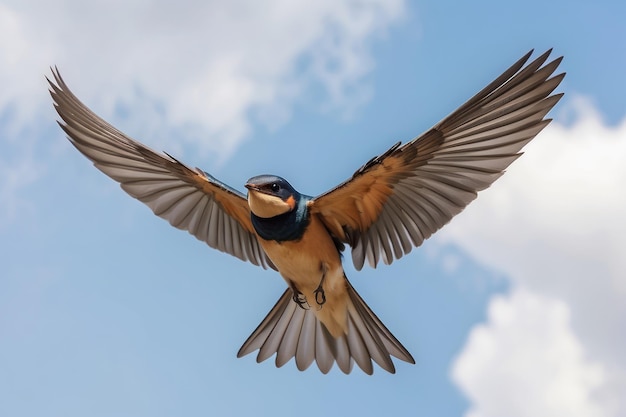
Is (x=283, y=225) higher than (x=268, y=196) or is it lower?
lower

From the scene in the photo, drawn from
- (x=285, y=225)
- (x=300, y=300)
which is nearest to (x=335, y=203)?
(x=285, y=225)

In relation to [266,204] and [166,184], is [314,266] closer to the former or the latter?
[266,204]

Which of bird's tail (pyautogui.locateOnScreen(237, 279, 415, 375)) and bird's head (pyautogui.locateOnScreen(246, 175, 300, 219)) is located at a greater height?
bird's head (pyautogui.locateOnScreen(246, 175, 300, 219))

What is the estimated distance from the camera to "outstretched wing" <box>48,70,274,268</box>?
895 cm

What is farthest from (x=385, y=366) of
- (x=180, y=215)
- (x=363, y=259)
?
(x=180, y=215)

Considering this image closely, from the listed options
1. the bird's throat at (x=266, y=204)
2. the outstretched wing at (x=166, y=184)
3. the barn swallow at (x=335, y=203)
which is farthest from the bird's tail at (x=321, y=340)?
the bird's throat at (x=266, y=204)

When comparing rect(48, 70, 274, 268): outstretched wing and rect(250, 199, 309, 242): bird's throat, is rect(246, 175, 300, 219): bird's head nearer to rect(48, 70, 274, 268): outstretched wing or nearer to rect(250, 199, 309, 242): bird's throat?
rect(250, 199, 309, 242): bird's throat

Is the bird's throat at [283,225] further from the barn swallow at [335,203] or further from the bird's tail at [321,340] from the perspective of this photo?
the bird's tail at [321,340]

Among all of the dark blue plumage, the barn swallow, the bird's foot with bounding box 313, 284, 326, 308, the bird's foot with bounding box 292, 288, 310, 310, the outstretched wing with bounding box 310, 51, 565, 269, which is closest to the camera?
the outstretched wing with bounding box 310, 51, 565, 269

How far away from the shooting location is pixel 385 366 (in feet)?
29.4

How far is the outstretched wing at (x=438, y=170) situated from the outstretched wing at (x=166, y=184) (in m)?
1.06

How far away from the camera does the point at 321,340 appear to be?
9.23 m

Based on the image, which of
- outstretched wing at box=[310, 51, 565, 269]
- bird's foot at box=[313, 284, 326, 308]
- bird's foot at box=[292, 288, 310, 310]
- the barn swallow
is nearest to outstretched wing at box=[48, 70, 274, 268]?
the barn swallow

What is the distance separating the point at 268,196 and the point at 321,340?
5.95ft
